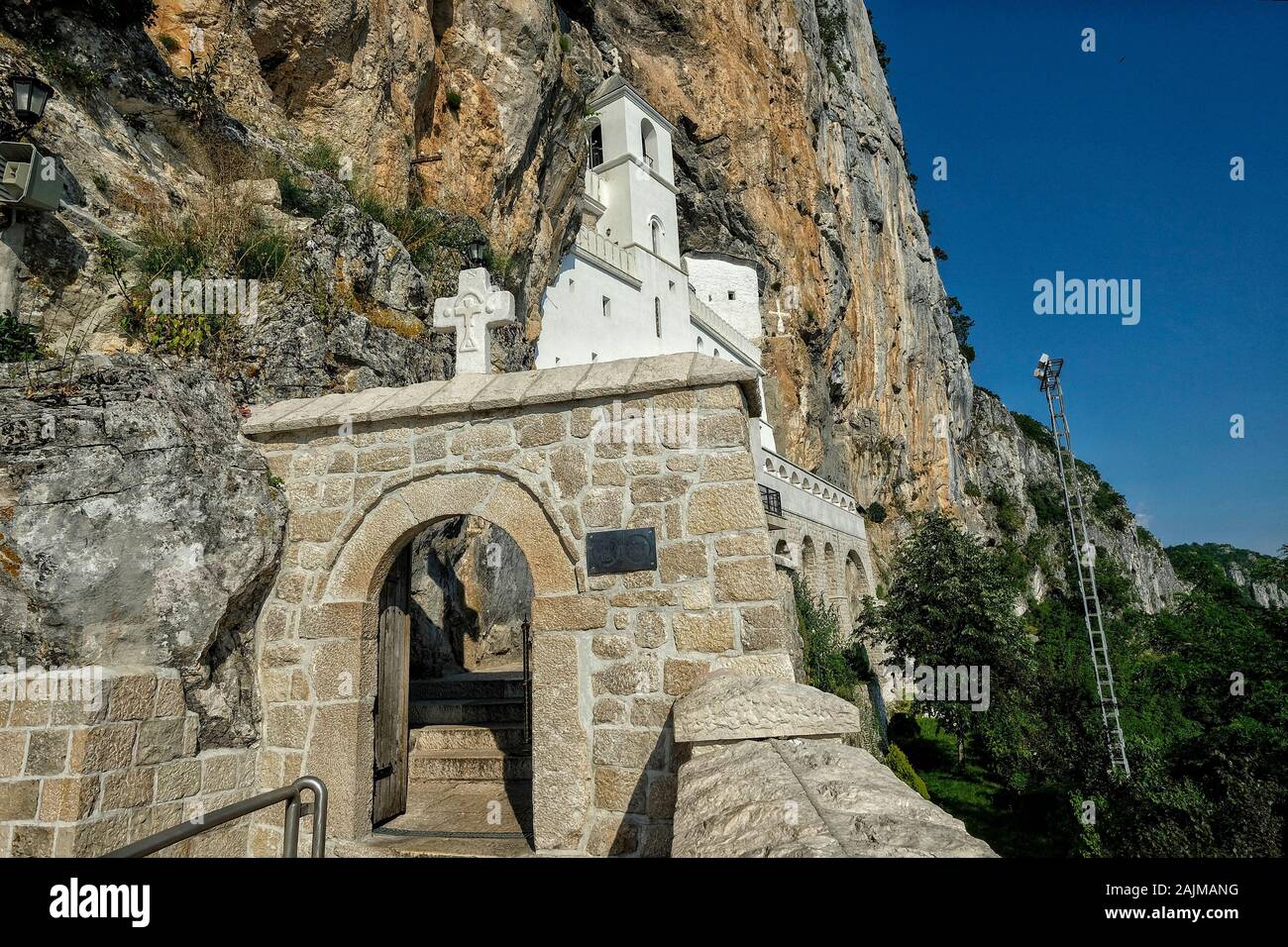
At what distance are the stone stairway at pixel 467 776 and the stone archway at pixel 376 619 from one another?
1.44 ft

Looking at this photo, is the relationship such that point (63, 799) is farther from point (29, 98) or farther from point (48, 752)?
point (29, 98)

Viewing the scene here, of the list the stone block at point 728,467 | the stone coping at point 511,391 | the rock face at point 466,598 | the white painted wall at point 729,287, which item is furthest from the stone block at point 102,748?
the white painted wall at point 729,287

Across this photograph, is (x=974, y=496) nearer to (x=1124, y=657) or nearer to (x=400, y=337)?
(x=1124, y=657)

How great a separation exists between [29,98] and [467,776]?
6.04m

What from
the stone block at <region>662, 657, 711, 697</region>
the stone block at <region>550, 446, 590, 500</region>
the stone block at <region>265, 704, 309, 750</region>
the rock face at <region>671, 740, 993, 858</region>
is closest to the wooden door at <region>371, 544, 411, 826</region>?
the stone block at <region>265, 704, 309, 750</region>

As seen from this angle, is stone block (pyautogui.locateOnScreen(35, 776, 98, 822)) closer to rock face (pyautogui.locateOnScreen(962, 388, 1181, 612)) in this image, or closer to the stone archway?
the stone archway

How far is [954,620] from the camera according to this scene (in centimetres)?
1606

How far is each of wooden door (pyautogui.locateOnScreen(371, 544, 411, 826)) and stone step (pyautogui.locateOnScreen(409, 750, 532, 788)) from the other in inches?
37.4

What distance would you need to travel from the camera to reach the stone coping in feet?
14.6

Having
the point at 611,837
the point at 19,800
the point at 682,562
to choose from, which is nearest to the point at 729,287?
the point at 682,562

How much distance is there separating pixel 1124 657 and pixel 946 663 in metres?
4.87

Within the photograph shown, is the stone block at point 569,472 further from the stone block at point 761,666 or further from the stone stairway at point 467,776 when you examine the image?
the stone stairway at point 467,776

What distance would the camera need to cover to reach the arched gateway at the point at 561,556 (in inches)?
165

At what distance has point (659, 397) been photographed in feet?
14.8
